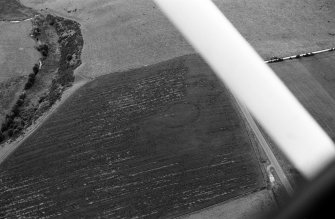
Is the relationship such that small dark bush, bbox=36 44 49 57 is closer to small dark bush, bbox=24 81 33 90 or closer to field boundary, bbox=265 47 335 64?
small dark bush, bbox=24 81 33 90

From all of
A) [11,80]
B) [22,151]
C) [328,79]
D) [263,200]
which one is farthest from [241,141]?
[11,80]

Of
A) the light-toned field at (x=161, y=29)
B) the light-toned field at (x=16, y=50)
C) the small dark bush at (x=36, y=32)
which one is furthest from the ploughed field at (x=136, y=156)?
the small dark bush at (x=36, y=32)

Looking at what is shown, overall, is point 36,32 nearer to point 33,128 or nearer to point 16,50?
point 16,50

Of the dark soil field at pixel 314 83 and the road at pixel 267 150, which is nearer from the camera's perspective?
the road at pixel 267 150

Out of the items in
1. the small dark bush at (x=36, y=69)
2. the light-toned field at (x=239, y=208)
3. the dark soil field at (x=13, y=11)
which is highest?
the dark soil field at (x=13, y=11)

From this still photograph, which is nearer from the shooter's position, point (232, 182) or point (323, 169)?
point (323, 169)

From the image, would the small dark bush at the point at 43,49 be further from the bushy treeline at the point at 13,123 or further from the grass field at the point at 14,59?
the bushy treeline at the point at 13,123

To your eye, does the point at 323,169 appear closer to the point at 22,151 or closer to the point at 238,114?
the point at 238,114

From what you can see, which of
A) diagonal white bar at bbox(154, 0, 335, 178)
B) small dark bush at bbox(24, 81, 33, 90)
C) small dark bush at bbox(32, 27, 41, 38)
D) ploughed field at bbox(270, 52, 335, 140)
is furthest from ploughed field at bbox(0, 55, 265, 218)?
small dark bush at bbox(32, 27, 41, 38)
